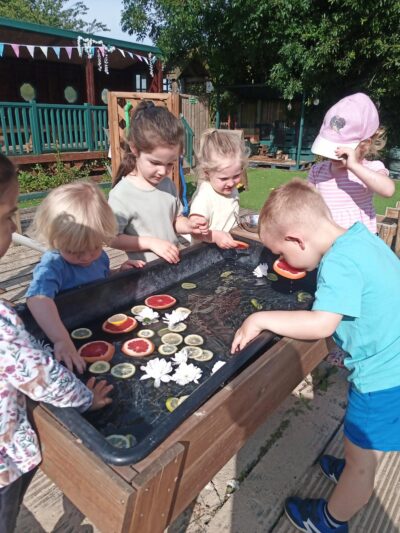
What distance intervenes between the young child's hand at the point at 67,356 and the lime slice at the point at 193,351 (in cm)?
53

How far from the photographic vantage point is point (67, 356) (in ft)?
5.19

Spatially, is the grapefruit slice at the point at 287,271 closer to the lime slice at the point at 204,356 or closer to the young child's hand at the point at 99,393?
the lime slice at the point at 204,356

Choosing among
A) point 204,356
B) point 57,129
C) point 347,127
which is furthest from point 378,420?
point 57,129

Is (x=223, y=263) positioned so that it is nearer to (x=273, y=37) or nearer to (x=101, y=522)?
(x=101, y=522)

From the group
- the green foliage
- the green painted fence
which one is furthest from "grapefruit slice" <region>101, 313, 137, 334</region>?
the green painted fence

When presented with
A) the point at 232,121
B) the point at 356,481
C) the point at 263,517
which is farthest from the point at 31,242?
the point at 232,121

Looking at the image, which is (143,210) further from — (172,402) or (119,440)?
(119,440)

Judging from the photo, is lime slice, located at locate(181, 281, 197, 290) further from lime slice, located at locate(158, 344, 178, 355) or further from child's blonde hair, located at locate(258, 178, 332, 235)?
child's blonde hair, located at locate(258, 178, 332, 235)

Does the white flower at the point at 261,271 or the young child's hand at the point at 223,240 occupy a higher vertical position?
the young child's hand at the point at 223,240

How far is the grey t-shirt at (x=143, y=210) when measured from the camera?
2656mm

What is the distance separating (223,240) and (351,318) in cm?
137

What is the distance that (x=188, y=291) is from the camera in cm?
251

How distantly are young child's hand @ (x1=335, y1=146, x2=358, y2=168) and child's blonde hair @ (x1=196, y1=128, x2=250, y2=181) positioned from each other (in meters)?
0.69

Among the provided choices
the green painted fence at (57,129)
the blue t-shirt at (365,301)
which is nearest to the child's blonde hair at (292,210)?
the blue t-shirt at (365,301)
